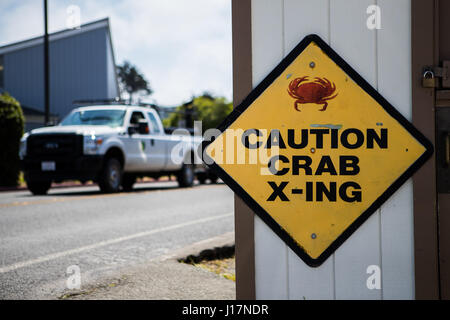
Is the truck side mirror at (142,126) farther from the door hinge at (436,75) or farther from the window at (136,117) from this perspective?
the door hinge at (436,75)

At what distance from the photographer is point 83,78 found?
103 feet

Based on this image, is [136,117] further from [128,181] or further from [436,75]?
[436,75]

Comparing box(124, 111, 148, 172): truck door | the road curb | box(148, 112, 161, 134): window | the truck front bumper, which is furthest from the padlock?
box(148, 112, 161, 134): window

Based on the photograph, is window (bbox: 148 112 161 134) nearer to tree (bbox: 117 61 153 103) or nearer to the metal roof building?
the metal roof building

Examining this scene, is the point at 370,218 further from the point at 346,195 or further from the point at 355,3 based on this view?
the point at 355,3

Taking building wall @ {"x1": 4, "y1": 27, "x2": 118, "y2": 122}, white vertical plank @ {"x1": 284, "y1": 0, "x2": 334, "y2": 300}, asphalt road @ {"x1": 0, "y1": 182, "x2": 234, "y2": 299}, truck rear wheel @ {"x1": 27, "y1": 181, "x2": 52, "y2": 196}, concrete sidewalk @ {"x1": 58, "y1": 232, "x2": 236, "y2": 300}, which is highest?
building wall @ {"x1": 4, "y1": 27, "x2": 118, "y2": 122}

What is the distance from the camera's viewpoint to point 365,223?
2127 millimetres

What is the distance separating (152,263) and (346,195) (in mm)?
2371

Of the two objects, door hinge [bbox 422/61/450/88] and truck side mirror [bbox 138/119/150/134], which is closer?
door hinge [bbox 422/61/450/88]

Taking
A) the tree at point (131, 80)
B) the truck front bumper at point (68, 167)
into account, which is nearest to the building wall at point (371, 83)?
the truck front bumper at point (68, 167)

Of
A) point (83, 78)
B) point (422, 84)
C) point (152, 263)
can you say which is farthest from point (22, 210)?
point (83, 78)

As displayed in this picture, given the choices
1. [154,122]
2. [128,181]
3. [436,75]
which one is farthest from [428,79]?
[128,181]

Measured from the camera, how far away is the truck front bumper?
10.9 metres

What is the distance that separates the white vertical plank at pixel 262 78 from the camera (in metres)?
2.16
